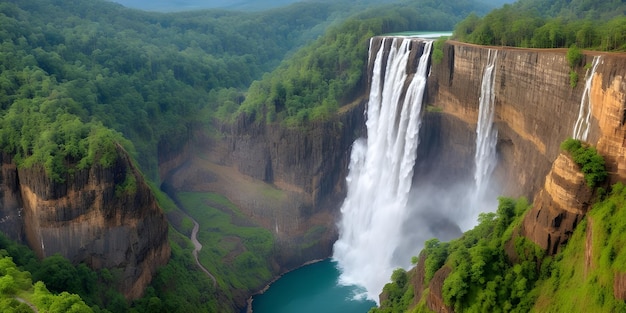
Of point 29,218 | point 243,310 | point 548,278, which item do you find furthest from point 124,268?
point 548,278

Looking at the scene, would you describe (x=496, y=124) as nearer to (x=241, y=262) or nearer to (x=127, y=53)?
(x=241, y=262)

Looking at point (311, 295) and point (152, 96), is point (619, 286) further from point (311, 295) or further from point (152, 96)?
point (152, 96)

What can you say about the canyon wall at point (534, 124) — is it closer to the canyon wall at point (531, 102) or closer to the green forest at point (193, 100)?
the canyon wall at point (531, 102)

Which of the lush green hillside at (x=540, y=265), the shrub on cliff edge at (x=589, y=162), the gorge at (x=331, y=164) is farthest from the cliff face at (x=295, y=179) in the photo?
the shrub on cliff edge at (x=589, y=162)

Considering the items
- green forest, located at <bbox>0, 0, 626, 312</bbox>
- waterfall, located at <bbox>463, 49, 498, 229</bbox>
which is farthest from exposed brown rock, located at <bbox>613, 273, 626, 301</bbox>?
waterfall, located at <bbox>463, 49, 498, 229</bbox>

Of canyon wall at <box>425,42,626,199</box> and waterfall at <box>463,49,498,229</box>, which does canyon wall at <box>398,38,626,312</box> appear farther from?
waterfall at <box>463,49,498,229</box>

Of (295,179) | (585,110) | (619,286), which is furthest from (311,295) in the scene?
(619,286)
